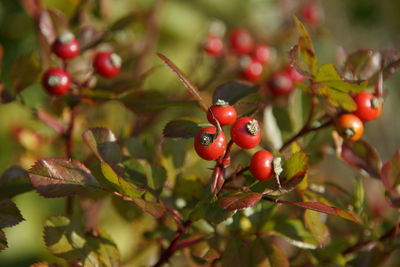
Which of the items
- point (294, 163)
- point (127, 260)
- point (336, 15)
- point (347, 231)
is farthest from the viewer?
point (336, 15)

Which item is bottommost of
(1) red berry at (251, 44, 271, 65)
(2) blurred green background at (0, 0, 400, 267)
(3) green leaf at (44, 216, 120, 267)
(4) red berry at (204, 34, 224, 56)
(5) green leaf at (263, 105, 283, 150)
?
(2) blurred green background at (0, 0, 400, 267)

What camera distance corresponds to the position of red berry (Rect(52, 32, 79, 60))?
1.14m

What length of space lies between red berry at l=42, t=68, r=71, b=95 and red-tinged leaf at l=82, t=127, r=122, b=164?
0.21 metres

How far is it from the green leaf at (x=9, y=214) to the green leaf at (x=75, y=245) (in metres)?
0.09

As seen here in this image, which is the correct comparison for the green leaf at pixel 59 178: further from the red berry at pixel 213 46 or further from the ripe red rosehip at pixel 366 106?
the red berry at pixel 213 46

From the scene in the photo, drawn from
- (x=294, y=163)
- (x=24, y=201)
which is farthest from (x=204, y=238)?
(x=24, y=201)

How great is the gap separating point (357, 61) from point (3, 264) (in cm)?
132

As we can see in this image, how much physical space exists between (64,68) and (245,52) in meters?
0.83

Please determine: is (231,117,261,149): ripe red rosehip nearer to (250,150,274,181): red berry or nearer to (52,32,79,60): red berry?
(250,150,274,181): red berry

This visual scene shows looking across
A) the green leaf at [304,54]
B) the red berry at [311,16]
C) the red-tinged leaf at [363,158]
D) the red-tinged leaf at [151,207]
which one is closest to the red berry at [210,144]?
the red-tinged leaf at [151,207]

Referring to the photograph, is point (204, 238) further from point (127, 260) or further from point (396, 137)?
point (396, 137)

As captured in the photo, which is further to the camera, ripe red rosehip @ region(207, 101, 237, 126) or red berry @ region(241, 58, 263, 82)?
red berry @ region(241, 58, 263, 82)

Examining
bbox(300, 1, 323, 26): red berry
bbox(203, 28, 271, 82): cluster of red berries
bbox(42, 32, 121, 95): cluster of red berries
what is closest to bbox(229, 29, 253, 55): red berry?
bbox(203, 28, 271, 82): cluster of red berries

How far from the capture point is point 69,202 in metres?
1.19
